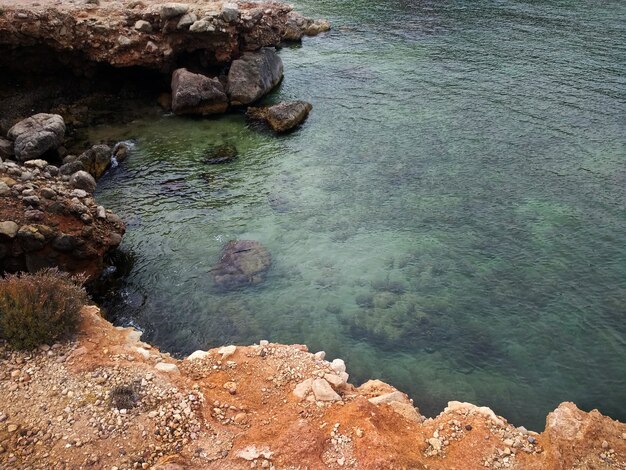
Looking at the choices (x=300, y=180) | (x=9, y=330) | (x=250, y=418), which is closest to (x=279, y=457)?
(x=250, y=418)

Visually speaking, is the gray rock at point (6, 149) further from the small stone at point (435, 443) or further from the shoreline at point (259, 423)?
the small stone at point (435, 443)

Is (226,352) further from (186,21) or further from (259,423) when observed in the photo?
(186,21)

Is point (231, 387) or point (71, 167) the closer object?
point (231, 387)

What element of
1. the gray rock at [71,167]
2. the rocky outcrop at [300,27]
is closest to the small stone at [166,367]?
the gray rock at [71,167]

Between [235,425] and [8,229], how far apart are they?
9.21m

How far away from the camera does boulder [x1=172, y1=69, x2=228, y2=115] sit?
27.3 metres

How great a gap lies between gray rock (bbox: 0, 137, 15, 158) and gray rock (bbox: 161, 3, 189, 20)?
10640 millimetres

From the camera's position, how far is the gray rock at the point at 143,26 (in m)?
27.8

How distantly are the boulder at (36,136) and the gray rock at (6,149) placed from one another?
0.28 m

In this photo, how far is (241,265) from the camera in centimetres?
1744

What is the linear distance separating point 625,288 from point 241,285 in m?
12.0

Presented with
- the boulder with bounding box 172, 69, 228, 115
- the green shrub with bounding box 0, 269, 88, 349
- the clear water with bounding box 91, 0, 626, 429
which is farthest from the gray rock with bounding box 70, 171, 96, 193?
the boulder with bounding box 172, 69, 228, 115

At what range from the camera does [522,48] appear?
110 ft

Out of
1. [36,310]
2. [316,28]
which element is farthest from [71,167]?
[316,28]
